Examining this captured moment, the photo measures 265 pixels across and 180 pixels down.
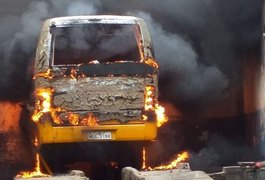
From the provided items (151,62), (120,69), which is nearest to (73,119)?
(120,69)

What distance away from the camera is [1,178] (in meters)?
11.7

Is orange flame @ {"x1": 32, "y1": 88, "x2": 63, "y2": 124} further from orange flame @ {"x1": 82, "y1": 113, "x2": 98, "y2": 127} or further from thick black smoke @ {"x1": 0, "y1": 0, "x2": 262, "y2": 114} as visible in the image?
thick black smoke @ {"x1": 0, "y1": 0, "x2": 262, "y2": 114}

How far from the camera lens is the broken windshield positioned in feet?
30.6

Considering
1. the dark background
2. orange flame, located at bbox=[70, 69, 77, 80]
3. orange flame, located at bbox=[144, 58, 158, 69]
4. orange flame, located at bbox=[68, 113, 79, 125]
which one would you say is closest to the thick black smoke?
the dark background

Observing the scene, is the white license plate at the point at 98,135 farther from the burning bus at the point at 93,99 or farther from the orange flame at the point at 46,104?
the orange flame at the point at 46,104

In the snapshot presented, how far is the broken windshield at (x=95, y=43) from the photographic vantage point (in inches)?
367

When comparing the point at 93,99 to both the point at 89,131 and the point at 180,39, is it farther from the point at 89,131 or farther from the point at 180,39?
the point at 180,39

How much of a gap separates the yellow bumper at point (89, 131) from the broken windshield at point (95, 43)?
1.06 m

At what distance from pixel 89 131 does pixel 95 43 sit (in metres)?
1.61

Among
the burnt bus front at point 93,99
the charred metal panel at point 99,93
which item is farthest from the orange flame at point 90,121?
the charred metal panel at point 99,93

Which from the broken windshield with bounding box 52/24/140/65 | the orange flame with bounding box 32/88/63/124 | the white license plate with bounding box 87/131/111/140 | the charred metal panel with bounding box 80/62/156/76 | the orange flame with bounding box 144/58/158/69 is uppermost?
the broken windshield with bounding box 52/24/140/65

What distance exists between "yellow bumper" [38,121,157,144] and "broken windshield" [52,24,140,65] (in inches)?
41.9

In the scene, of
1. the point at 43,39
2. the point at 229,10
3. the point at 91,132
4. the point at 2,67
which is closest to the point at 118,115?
the point at 91,132

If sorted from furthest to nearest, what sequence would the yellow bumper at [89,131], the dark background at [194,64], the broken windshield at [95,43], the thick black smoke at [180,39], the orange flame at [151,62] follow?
1. the dark background at [194,64]
2. the thick black smoke at [180,39]
3. the broken windshield at [95,43]
4. the orange flame at [151,62]
5. the yellow bumper at [89,131]
